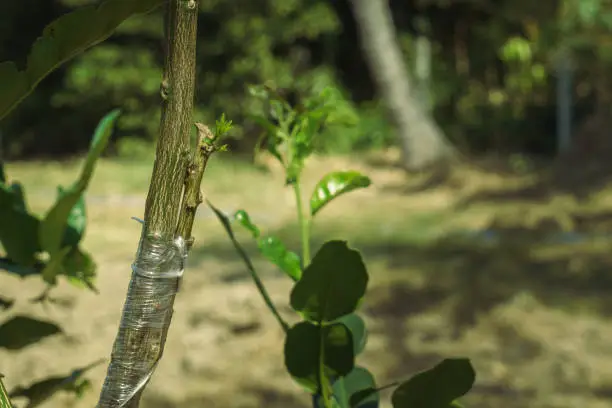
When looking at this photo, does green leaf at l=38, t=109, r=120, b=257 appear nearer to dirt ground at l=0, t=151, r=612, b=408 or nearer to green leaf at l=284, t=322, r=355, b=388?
green leaf at l=284, t=322, r=355, b=388

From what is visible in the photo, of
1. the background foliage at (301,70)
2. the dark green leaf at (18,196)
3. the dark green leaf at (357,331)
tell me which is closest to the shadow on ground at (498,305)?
the dark green leaf at (357,331)

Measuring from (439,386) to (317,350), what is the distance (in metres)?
0.12

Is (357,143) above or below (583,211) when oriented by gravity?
above

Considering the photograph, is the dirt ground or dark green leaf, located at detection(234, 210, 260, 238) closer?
dark green leaf, located at detection(234, 210, 260, 238)

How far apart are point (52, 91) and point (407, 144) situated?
6021 mm

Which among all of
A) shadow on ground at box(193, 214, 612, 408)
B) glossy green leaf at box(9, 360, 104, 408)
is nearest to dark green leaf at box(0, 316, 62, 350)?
glossy green leaf at box(9, 360, 104, 408)

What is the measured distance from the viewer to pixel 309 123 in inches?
41.8

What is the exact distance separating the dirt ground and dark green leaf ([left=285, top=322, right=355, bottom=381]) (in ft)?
7.36

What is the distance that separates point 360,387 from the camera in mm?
982

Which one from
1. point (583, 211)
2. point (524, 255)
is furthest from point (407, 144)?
point (524, 255)

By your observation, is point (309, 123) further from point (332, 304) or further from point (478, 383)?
point (478, 383)

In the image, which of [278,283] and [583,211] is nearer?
[278,283]

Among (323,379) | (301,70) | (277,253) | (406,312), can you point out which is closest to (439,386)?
(323,379)

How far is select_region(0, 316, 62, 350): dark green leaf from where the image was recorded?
1.08 meters
